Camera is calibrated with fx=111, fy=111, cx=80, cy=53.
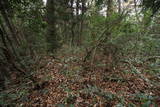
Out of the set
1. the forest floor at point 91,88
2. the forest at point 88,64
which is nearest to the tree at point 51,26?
the forest at point 88,64

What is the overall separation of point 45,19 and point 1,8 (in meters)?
2.16

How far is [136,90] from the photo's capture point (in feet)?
11.0

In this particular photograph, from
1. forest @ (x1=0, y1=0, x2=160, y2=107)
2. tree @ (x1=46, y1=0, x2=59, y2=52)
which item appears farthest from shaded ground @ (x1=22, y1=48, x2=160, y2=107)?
tree @ (x1=46, y1=0, x2=59, y2=52)

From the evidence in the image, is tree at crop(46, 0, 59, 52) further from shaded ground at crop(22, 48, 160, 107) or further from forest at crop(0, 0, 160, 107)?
shaded ground at crop(22, 48, 160, 107)

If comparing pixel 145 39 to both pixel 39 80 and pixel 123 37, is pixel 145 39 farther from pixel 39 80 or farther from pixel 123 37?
pixel 39 80

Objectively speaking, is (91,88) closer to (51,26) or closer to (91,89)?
(91,89)

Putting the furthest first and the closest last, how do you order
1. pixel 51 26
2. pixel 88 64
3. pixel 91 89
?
pixel 51 26
pixel 88 64
pixel 91 89

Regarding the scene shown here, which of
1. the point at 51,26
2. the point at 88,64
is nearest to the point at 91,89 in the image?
the point at 88,64

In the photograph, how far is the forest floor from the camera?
2.98 metres

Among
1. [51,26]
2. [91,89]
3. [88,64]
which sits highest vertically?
[51,26]

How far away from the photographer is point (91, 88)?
11.2ft

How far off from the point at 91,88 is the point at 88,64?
1286 mm

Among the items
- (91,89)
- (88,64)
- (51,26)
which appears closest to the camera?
(91,89)

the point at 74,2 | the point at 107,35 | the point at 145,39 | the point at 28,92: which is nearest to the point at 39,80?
the point at 28,92
